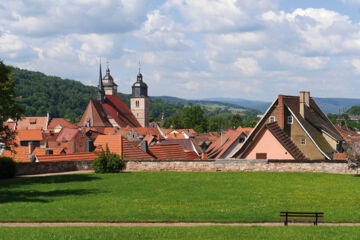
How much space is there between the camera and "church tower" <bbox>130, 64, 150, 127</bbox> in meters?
164

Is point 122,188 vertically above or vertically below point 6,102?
below

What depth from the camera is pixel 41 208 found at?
2027cm

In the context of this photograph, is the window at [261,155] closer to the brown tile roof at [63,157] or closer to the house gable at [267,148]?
the house gable at [267,148]

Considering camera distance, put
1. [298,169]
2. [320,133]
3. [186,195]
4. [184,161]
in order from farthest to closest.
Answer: [320,133], [184,161], [298,169], [186,195]

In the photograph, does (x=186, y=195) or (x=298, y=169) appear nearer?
(x=186, y=195)

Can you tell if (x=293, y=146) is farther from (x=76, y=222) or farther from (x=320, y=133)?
(x=76, y=222)

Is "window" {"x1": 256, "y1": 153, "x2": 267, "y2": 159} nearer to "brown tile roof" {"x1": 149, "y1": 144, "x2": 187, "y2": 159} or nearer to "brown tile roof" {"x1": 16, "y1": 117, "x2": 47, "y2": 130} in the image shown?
"brown tile roof" {"x1": 149, "y1": 144, "x2": 187, "y2": 159}

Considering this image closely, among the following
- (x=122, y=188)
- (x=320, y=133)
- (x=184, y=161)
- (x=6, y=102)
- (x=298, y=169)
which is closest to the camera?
(x=122, y=188)

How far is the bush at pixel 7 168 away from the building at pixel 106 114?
9599 cm

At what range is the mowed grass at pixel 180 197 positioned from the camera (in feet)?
61.5

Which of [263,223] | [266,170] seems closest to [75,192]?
[263,223]

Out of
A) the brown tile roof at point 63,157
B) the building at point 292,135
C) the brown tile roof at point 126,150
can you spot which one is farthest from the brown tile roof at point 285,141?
the brown tile roof at point 63,157

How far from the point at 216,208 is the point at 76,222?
5400mm

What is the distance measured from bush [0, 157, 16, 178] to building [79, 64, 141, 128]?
315ft
